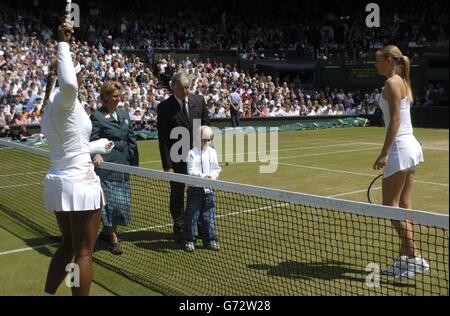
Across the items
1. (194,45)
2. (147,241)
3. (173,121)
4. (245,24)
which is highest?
(245,24)

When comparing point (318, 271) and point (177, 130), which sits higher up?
point (177, 130)

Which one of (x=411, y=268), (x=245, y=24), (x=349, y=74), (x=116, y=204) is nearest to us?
(x=411, y=268)

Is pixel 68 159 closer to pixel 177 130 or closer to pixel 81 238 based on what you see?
pixel 81 238

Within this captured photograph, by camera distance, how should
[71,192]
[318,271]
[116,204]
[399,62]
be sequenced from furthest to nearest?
[116,204] → [318,271] → [399,62] → [71,192]

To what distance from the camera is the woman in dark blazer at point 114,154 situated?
6590 mm

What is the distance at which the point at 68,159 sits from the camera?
12.8ft

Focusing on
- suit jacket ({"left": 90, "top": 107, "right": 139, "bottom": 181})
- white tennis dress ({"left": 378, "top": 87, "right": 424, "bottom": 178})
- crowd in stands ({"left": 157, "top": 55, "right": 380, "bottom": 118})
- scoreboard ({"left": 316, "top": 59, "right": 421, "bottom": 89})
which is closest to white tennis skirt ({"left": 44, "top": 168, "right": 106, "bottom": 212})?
suit jacket ({"left": 90, "top": 107, "right": 139, "bottom": 181})

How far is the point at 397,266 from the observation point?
17.1 feet

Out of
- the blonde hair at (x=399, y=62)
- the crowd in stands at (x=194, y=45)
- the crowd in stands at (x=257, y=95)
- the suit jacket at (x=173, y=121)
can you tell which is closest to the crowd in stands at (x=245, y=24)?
the crowd in stands at (x=194, y=45)

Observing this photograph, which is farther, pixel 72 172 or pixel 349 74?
pixel 349 74

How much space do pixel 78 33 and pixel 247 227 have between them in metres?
25.6

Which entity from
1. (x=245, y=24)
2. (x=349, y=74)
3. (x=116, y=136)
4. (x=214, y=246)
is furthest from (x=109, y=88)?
(x=245, y=24)

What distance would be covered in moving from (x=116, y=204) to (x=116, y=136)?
820 millimetres
